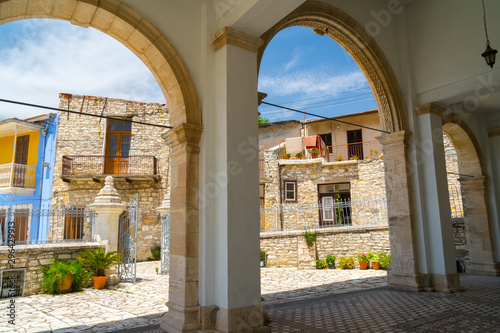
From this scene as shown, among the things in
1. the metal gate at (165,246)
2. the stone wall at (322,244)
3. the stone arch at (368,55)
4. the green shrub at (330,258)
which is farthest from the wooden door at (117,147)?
the stone arch at (368,55)

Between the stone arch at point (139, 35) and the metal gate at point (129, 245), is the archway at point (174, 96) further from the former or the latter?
the metal gate at point (129, 245)

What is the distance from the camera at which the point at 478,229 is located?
9047mm

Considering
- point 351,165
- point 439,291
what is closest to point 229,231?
point 439,291

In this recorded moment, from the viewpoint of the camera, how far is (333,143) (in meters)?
19.6

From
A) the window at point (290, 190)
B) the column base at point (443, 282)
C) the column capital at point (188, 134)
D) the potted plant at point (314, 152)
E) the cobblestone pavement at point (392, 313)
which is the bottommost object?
the cobblestone pavement at point (392, 313)

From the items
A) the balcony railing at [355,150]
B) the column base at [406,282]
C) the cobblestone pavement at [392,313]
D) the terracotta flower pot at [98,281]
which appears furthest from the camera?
the balcony railing at [355,150]

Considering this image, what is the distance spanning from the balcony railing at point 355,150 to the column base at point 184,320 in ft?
49.1

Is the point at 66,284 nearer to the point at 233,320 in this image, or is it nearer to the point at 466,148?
the point at 233,320

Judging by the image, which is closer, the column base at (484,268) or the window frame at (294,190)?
the column base at (484,268)

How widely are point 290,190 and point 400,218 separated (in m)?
10.3

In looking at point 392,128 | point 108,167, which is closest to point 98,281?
point 392,128

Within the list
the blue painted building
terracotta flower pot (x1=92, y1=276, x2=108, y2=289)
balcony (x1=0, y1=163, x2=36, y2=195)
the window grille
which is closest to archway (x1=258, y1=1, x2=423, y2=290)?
terracotta flower pot (x1=92, y1=276, x2=108, y2=289)

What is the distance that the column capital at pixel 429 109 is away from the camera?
681cm

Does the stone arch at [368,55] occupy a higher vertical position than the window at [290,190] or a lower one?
higher
